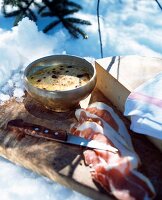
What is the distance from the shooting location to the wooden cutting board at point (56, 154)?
4.67ft

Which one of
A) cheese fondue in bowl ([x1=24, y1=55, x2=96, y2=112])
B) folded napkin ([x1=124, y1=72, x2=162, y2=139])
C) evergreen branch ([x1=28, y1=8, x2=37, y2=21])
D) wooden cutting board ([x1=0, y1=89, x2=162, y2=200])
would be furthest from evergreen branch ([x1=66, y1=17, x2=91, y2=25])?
folded napkin ([x1=124, y1=72, x2=162, y2=139])

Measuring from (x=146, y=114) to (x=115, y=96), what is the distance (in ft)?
0.92

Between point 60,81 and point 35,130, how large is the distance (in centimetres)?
25

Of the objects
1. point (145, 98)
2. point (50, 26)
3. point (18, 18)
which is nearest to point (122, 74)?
point (145, 98)

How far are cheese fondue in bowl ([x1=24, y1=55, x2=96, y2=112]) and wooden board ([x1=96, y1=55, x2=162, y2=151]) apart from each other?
0.26ft

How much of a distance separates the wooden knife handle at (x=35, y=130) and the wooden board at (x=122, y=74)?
322 mm

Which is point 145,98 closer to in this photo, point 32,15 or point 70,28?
point 70,28

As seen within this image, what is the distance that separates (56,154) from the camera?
154 cm

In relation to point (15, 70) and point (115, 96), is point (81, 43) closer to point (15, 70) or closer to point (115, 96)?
point (15, 70)

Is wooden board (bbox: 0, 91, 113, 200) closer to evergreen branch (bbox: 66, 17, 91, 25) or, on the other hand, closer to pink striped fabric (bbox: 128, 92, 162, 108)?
pink striped fabric (bbox: 128, 92, 162, 108)

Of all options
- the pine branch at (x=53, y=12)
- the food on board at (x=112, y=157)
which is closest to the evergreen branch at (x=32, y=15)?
the pine branch at (x=53, y=12)

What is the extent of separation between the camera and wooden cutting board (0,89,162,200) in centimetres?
142

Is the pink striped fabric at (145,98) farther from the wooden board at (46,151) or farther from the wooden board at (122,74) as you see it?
the wooden board at (46,151)

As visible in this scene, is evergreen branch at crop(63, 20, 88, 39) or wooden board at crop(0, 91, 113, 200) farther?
evergreen branch at crop(63, 20, 88, 39)
